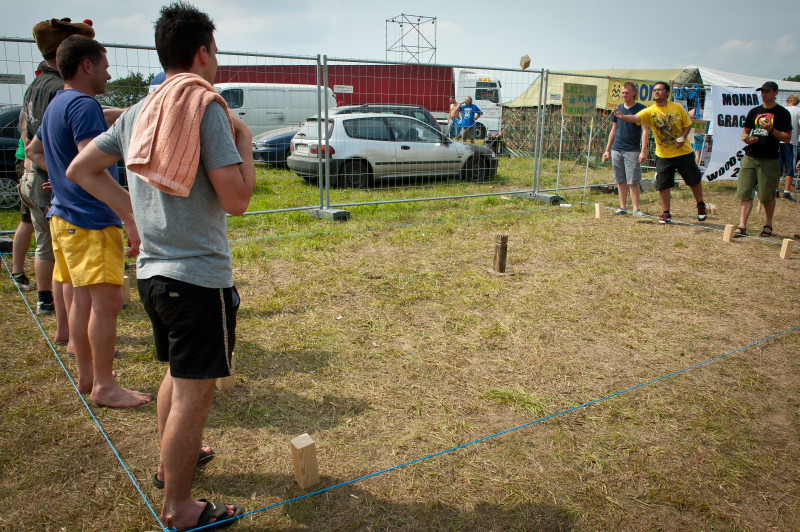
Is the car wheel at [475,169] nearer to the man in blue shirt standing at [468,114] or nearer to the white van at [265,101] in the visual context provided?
the man in blue shirt standing at [468,114]

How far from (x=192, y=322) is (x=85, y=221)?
4.67 ft

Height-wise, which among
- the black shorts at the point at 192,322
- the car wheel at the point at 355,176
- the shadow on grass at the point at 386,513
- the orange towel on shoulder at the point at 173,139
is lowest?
the shadow on grass at the point at 386,513

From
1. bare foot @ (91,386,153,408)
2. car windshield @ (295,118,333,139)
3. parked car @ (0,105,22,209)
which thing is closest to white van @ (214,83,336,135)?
car windshield @ (295,118,333,139)

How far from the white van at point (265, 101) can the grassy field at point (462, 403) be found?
363cm

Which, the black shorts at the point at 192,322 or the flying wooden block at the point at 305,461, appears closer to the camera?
the black shorts at the point at 192,322

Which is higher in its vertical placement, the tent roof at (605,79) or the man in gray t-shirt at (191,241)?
the tent roof at (605,79)

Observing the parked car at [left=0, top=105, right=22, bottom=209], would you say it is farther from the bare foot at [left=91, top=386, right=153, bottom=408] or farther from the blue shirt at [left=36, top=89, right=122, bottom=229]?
the bare foot at [left=91, top=386, right=153, bottom=408]

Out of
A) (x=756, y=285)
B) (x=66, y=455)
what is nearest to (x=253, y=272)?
(x=66, y=455)

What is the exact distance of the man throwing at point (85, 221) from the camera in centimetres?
259

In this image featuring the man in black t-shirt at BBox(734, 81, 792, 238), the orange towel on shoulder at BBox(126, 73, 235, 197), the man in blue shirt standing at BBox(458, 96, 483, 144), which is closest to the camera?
the orange towel on shoulder at BBox(126, 73, 235, 197)

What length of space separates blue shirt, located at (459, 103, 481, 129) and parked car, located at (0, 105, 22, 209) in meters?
10.3

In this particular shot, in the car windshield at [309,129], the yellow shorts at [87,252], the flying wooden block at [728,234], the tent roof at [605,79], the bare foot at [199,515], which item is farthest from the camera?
the tent roof at [605,79]

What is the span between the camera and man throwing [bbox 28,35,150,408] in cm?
259

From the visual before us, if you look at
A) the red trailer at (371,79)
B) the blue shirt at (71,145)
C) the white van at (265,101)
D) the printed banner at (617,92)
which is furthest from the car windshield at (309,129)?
the blue shirt at (71,145)
